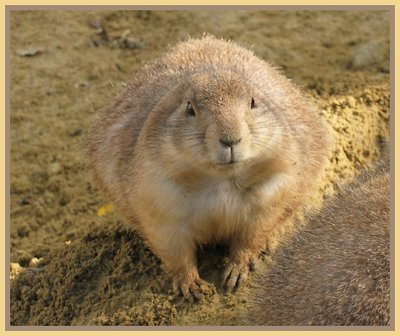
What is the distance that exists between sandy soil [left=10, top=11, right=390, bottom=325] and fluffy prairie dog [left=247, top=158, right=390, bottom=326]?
17.6 inches

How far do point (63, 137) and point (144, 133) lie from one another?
Result: 345 cm

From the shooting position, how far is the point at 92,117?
341 inches

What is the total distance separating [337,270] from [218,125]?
1.04m

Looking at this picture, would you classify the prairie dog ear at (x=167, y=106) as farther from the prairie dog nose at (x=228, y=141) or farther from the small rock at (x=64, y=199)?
the small rock at (x=64, y=199)

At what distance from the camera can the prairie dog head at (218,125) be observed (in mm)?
4480

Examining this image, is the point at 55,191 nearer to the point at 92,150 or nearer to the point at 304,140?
the point at 92,150

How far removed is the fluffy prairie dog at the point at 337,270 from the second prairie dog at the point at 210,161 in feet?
1.37

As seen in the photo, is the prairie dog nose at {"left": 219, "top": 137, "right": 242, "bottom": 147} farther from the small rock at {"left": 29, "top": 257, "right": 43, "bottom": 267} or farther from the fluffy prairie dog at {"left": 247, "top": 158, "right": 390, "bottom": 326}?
the small rock at {"left": 29, "top": 257, "right": 43, "bottom": 267}

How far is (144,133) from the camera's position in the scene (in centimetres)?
518

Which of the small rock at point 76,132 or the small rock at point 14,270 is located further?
the small rock at point 76,132

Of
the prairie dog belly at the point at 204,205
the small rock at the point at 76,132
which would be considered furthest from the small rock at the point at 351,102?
the small rock at the point at 76,132

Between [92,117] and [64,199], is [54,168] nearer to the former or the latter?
[64,199]

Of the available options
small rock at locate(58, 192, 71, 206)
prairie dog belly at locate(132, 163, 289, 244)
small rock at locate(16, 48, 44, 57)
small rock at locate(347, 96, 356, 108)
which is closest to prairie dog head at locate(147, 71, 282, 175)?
prairie dog belly at locate(132, 163, 289, 244)

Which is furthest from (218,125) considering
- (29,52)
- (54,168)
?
(29,52)
